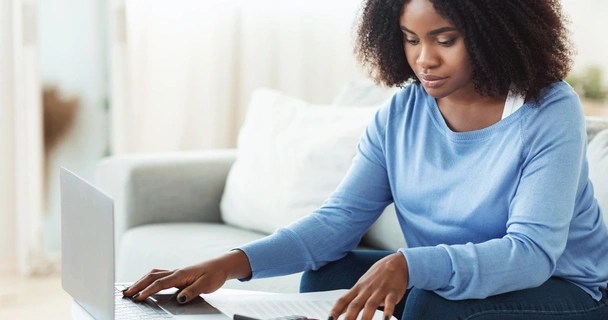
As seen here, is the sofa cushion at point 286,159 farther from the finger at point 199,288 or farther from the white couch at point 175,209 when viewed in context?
the finger at point 199,288

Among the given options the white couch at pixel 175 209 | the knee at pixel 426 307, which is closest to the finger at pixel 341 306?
the knee at pixel 426 307

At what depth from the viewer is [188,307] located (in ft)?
3.67

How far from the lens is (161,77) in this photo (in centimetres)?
293

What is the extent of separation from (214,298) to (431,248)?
30 cm

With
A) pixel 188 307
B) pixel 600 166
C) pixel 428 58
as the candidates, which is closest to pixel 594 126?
pixel 600 166

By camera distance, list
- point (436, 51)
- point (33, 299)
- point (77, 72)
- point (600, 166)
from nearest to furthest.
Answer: point (436, 51) → point (600, 166) → point (33, 299) → point (77, 72)

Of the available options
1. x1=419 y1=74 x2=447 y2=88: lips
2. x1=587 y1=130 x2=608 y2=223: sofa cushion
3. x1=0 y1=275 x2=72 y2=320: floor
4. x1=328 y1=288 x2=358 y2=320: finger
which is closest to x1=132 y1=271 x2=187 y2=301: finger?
x1=328 y1=288 x2=358 y2=320: finger

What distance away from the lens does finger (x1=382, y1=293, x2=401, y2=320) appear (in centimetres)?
100

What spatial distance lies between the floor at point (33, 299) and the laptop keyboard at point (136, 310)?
1466 millimetres

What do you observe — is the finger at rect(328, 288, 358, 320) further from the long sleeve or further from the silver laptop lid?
the silver laptop lid

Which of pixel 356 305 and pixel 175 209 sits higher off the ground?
pixel 356 305

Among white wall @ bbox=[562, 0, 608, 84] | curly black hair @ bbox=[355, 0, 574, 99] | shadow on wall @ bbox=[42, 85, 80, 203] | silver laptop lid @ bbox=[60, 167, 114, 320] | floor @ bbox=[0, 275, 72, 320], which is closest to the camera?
silver laptop lid @ bbox=[60, 167, 114, 320]

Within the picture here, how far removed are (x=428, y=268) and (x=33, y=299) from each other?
6.24ft

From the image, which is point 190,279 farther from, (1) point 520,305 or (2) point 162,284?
(1) point 520,305
